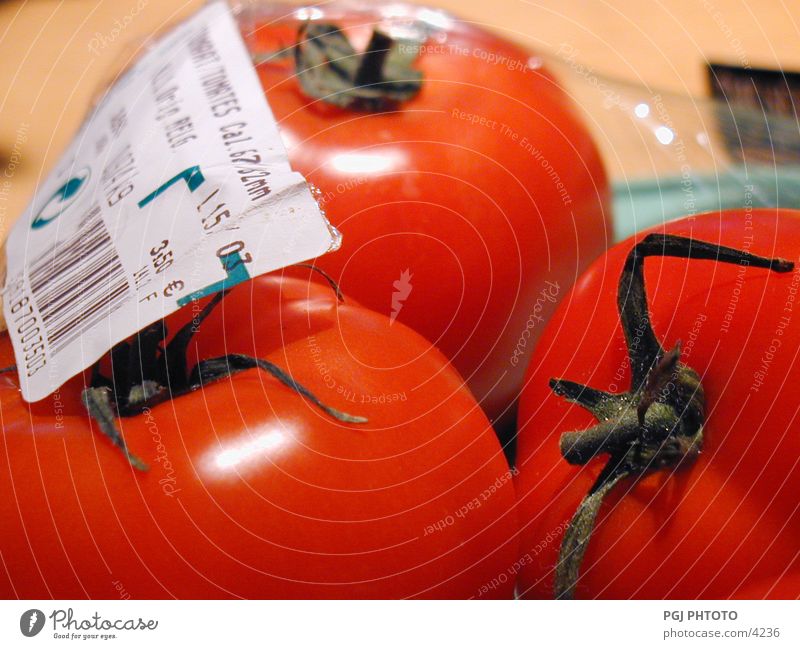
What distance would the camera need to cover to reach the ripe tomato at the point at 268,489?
0.32 metres

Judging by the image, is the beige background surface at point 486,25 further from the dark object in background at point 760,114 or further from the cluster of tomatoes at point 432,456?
the cluster of tomatoes at point 432,456

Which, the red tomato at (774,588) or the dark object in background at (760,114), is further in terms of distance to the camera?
the dark object in background at (760,114)

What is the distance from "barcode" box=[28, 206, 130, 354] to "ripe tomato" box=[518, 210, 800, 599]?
20 centimetres

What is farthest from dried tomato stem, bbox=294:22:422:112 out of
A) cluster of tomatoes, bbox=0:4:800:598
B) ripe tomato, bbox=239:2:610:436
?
cluster of tomatoes, bbox=0:4:800:598

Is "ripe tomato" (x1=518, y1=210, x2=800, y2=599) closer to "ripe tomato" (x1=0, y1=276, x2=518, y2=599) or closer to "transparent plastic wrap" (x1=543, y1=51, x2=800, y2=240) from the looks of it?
"ripe tomato" (x1=0, y1=276, x2=518, y2=599)

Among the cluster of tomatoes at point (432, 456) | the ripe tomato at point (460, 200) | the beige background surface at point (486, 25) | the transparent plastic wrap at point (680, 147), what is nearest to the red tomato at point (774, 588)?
the cluster of tomatoes at point (432, 456)

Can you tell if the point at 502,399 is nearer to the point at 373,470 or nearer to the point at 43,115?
the point at 373,470

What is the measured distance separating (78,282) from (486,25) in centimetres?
36

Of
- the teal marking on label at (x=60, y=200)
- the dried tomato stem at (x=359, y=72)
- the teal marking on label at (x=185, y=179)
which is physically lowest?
the teal marking on label at (x=185, y=179)

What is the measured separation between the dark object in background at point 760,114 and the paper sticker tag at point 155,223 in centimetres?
33

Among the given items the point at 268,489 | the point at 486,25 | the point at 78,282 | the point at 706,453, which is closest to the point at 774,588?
the point at 706,453

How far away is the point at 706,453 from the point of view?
0.34 metres
